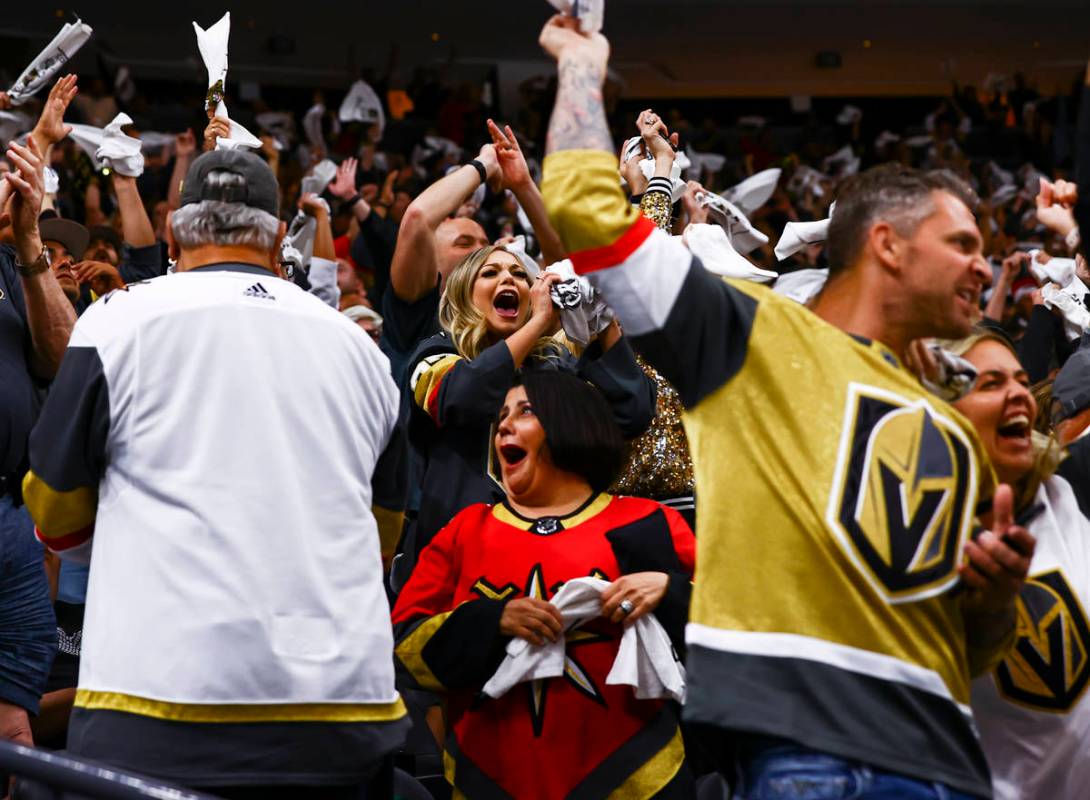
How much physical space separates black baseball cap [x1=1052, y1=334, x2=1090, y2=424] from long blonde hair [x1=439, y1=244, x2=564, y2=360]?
1331 millimetres

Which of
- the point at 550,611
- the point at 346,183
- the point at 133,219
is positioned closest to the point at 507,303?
the point at 550,611

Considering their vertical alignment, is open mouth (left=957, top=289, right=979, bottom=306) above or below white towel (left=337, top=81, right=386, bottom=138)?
above

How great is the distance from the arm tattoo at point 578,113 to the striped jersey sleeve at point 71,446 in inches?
33.2

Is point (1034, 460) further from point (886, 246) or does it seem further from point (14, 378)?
point (14, 378)

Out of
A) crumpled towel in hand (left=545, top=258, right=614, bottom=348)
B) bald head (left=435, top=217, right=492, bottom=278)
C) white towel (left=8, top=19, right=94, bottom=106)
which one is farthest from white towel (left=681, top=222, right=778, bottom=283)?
white towel (left=8, top=19, right=94, bottom=106)

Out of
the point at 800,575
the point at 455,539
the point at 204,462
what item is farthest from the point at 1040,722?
the point at 204,462

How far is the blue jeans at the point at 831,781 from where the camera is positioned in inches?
80.8

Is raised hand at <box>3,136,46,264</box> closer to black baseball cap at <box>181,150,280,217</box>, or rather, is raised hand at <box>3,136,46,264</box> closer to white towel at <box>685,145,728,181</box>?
black baseball cap at <box>181,150,280,217</box>

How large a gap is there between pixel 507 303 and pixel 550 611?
46.6 inches

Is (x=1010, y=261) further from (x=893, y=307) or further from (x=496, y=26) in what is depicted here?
(x=496, y=26)

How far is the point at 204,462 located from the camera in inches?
95.5

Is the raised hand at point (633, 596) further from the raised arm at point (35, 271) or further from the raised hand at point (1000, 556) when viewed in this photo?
the raised arm at point (35, 271)

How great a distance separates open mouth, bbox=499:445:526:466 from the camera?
338 cm

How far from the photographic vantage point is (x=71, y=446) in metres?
2.44
